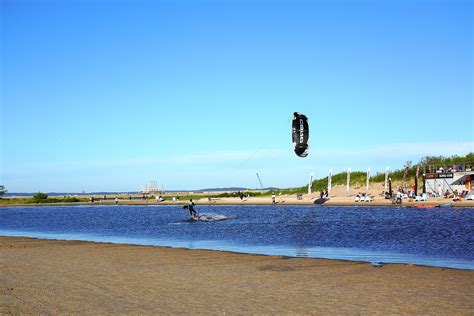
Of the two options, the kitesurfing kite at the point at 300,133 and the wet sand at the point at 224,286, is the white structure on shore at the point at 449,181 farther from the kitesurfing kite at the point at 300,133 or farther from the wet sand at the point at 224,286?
the wet sand at the point at 224,286

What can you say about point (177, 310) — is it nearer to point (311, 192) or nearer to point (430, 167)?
point (430, 167)

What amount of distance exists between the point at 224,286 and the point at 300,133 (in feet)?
114

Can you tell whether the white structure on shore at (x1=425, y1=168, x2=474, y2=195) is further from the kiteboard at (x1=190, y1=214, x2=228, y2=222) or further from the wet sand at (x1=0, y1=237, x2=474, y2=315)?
the wet sand at (x1=0, y1=237, x2=474, y2=315)

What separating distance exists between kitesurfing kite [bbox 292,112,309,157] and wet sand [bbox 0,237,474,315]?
27341mm

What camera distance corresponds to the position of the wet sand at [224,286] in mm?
11539

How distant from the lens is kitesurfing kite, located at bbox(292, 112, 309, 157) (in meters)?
48.1

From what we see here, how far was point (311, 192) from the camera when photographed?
97.0m

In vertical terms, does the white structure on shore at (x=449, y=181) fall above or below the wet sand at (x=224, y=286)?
above

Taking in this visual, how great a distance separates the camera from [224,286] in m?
14.4

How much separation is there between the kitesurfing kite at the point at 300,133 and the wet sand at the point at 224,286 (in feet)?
89.7

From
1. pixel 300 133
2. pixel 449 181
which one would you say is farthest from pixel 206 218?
pixel 449 181

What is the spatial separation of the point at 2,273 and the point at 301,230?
74.5ft

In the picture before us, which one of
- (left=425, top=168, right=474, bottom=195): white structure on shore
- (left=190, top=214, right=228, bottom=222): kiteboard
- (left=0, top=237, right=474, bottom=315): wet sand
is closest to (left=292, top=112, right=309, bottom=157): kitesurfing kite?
(left=190, top=214, right=228, bottom=222): kiteboard

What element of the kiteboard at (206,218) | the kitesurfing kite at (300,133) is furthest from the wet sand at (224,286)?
the kiteboard at (206,218)
